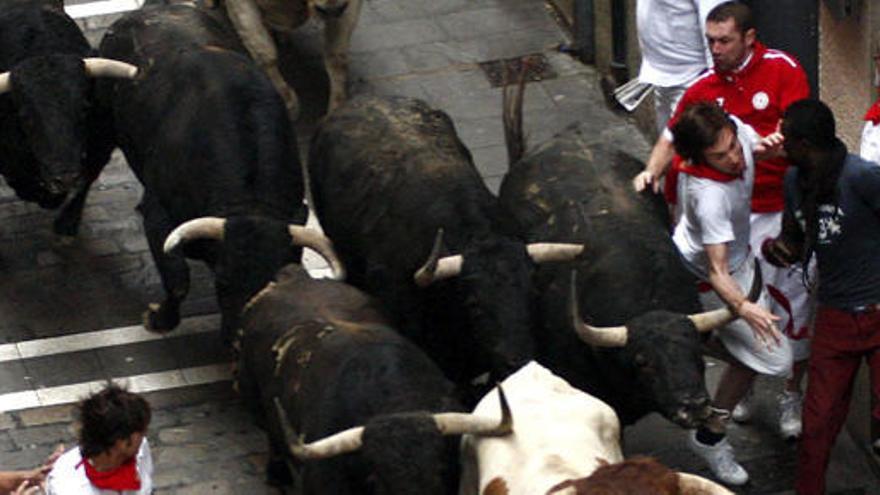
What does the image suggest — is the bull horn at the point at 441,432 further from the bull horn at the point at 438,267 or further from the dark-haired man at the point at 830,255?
the dark-haired man at the point at 830,255

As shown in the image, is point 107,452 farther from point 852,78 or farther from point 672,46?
point 672,46

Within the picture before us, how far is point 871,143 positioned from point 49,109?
5191 mm

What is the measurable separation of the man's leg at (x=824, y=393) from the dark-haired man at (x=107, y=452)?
3432mm

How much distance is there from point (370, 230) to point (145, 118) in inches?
81.9

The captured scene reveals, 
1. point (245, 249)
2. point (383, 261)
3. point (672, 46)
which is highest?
point (672, 46)

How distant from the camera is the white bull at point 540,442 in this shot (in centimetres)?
923

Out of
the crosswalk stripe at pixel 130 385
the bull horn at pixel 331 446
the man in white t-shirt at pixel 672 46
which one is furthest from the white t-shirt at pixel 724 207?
the crosswalk stripe at pixel 130 385

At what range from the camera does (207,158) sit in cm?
1271

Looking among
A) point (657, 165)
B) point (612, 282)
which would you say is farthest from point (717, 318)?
point (657, 165)

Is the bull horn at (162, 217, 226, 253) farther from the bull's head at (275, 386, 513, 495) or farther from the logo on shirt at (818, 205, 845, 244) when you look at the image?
the logo on shirt at (818, 205, 845, 244)

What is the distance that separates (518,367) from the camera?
10.6 metres

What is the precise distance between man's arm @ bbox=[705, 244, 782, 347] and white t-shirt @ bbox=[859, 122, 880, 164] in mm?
821

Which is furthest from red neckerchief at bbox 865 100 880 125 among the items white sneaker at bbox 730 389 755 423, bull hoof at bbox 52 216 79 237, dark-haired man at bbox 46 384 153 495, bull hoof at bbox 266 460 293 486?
bull hoof at bbox 52 216 79 237

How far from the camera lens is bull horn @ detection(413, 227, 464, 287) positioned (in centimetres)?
1096
